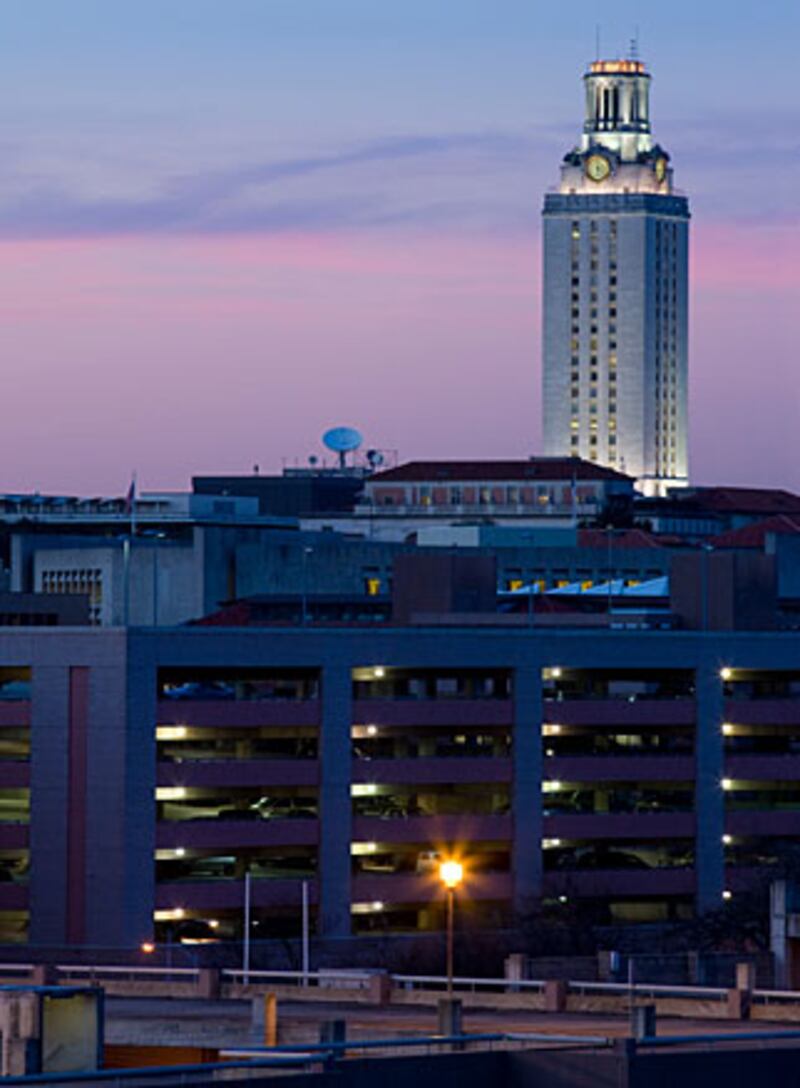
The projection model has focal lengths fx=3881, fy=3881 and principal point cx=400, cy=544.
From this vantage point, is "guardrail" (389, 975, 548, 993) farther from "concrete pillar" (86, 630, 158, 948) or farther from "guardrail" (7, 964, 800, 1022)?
"concrete pillar" (86, 630, 158, 948)

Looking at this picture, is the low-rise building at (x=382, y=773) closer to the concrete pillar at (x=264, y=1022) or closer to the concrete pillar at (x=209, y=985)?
the concrete pillar at (x=209, y=985)

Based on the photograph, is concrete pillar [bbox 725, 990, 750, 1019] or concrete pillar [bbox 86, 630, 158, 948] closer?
concrete pillar [bbox 725, 990, 750, 1019]

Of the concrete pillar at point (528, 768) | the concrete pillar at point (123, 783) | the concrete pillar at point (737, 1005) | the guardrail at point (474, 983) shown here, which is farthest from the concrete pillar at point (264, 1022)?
the concrete pillar at point (528, 768)

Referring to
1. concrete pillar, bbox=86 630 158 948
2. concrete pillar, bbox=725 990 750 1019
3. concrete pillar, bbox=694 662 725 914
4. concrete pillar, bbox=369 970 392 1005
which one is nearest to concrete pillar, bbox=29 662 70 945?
concrete pillar, bbox=86 630 158 948

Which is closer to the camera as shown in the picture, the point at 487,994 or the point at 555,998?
the point at 555,998

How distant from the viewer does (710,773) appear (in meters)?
158

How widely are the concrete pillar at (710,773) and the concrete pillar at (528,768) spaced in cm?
769

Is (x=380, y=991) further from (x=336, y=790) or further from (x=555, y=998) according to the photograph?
(x=336, y=790)

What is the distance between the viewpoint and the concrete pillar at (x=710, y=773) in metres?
157

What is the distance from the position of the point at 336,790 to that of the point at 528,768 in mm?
9454

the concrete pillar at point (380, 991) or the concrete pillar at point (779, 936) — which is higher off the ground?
the concrete pillar at point (779, 936)

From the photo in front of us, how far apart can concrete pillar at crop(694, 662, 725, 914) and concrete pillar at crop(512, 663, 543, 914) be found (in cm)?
769

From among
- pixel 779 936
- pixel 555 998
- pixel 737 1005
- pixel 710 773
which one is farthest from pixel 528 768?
pixel 737 1005

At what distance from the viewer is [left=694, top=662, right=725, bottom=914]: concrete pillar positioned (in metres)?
157
